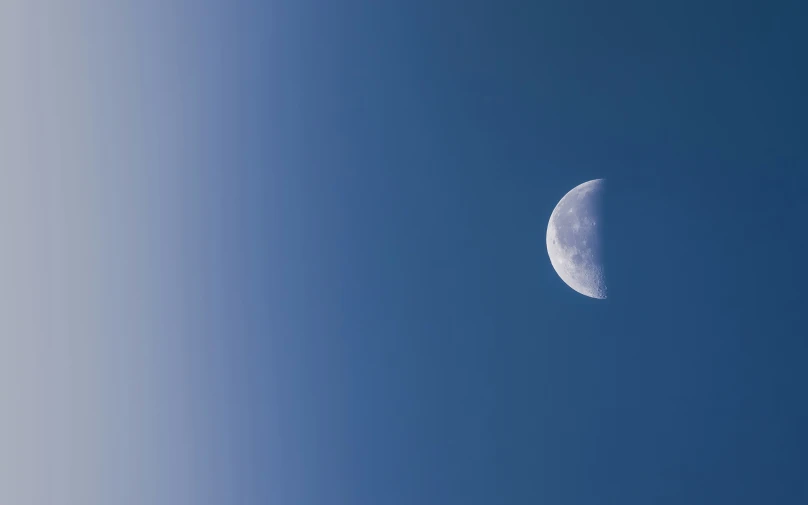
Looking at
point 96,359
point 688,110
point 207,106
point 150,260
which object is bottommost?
point 96,359

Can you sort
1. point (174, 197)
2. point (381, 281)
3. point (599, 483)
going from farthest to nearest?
point (174, 197)
point (381, 281)
point (599, 483)

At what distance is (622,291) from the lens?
3229mm

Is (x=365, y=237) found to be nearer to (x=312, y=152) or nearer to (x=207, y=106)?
(x=312, y=152)

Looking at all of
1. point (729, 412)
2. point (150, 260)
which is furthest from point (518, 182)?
point (150, 260)

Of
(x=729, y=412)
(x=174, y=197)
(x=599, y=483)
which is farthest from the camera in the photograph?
(x=174, y=197)

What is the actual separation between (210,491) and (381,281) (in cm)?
173

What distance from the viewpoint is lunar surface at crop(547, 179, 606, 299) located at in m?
3.24

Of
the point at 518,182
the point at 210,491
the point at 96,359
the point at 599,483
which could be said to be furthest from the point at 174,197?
the point at 599,483

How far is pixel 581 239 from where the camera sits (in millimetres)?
3273

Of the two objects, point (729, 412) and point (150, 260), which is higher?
point (150, 260)

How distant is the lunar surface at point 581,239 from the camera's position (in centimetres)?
324

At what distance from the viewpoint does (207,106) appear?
3900mm

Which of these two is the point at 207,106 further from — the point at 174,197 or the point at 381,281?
the point at 381,281

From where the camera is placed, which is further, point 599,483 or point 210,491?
point 210,491
